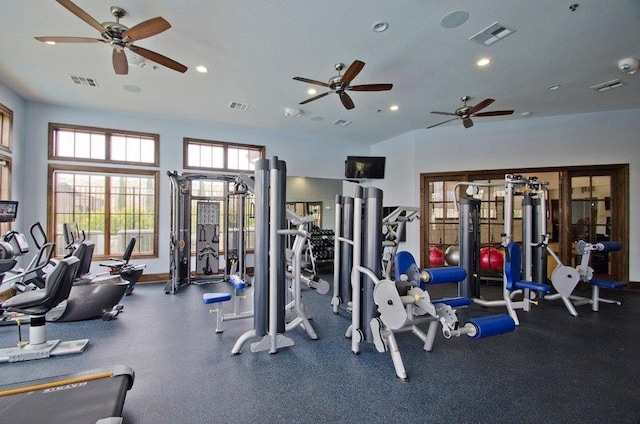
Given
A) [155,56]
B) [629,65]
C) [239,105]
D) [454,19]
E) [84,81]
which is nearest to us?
[454,19]

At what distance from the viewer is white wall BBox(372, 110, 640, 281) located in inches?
221

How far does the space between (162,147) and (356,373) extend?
574cm

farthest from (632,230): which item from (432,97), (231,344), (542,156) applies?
(231,344)

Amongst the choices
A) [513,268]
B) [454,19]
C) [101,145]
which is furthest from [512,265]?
[101,145]

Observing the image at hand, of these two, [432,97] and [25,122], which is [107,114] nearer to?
[25,122]

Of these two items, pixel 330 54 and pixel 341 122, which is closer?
pixel 330 54

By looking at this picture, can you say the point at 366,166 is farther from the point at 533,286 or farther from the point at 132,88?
the point at 132,88

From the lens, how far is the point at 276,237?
2.99 meters

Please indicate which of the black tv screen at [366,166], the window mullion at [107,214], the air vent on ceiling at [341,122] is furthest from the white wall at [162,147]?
the air vent on ceiling at [341,122]

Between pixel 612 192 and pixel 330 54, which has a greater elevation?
pixel 330 54

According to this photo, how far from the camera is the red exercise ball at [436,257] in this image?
681 centimetres

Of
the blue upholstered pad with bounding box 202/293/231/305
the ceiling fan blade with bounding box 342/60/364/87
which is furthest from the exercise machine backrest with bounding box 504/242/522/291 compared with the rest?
the blue upholstered pad with bounding box 202/293/231/305

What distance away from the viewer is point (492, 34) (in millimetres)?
3297

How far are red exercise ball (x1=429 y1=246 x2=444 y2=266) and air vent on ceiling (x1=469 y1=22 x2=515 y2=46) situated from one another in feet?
14.7
